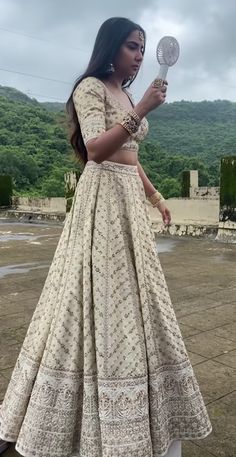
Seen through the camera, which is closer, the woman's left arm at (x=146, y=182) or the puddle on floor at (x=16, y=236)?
the woman's left arm at (x=146, y=182)

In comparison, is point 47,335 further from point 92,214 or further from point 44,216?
point 44,216

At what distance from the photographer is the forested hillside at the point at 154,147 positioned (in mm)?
27703

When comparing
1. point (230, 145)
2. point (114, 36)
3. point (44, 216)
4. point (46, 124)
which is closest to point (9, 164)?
point (46, 124)

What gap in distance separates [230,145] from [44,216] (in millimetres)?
23843

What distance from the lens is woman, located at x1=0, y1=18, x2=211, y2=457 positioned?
1456 millimetres

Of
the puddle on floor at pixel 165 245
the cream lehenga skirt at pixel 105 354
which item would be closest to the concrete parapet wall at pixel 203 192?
the puddle on floor at pixel 165 245

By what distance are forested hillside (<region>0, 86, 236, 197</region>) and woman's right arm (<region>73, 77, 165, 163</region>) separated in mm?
21292

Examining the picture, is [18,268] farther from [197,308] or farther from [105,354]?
[105,354]

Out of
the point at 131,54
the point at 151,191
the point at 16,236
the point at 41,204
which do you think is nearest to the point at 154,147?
the point at 41,204

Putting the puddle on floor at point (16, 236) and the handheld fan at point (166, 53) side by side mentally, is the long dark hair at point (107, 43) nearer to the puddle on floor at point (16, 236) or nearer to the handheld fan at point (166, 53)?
the handheld fan at point (166, 53)

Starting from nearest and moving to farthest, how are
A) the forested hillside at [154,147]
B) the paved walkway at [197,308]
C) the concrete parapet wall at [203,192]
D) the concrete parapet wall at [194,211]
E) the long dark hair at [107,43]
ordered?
the long dark hair at [107,43], the paved walkway at [197,308], the concrete parapet wall at [194,211], the concrete parapet wall at [203,192], the forested hillside at [154,147]

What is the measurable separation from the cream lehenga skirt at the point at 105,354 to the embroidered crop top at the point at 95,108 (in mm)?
155

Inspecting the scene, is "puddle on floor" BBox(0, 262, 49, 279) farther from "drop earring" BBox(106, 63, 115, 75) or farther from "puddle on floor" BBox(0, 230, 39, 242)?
"drop earring" BBox(106, 63, 115, 75)

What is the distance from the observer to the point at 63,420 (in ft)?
4.90
